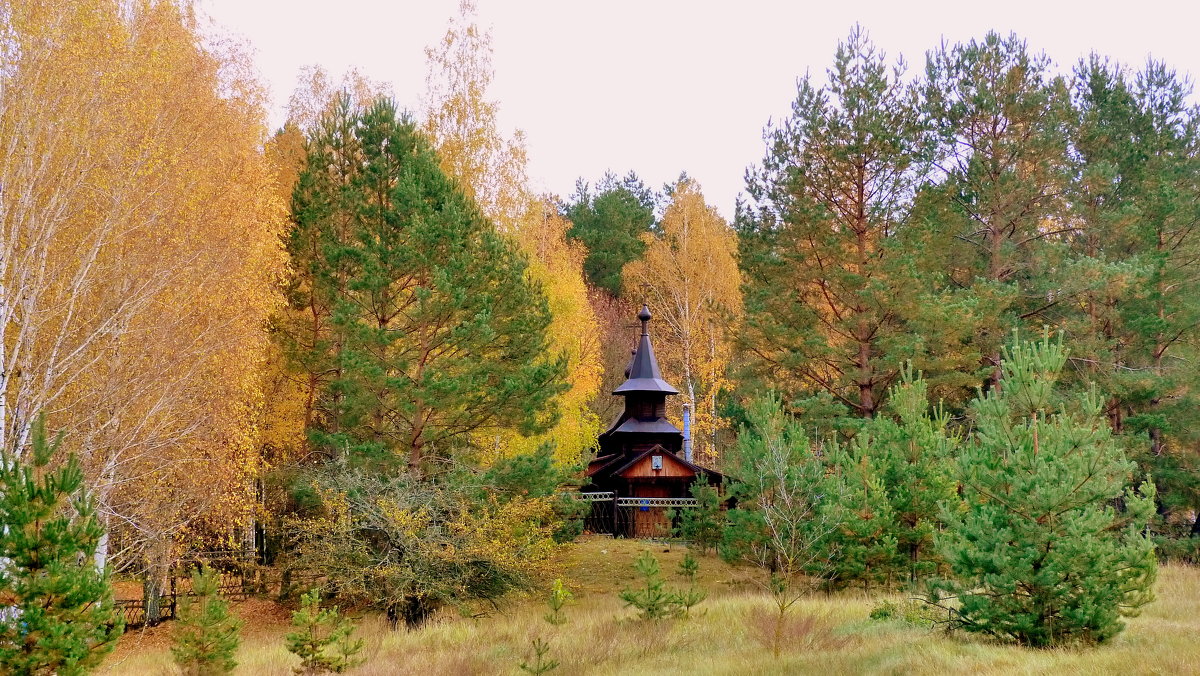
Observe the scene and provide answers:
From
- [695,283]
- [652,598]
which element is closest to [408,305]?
[652,598]

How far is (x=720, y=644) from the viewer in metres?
12.6

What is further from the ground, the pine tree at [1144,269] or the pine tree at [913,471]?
the pine tree at [1144,269]

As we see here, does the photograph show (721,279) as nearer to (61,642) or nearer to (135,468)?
(135,468)

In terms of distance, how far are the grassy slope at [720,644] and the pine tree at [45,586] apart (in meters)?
4.98

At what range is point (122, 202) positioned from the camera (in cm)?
1266

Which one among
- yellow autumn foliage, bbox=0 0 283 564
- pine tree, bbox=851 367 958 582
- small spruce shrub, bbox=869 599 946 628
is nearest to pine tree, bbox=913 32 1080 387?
pine tree, bbox=851 367 958 582

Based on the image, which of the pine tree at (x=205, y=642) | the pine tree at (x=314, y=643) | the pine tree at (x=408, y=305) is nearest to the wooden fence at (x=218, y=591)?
the pine tree at (x=408, y=305)

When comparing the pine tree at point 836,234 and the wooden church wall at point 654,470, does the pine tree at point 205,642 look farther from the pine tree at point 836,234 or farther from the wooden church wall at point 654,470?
the wooden church wall at point 654,470

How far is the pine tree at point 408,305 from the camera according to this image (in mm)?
16750

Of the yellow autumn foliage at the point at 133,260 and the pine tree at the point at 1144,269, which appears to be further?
the pine tree at the point at 1144,269

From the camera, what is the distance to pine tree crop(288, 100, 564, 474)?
16.8 m

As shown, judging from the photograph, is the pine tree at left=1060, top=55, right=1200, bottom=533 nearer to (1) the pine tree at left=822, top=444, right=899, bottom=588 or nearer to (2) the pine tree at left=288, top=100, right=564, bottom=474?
(1) the pine tree at left=822, top=444, right=899, bottom=588

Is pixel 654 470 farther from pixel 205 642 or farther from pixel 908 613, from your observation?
pixel 205 642

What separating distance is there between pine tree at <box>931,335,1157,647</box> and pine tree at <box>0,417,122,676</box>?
8978 millimetres
